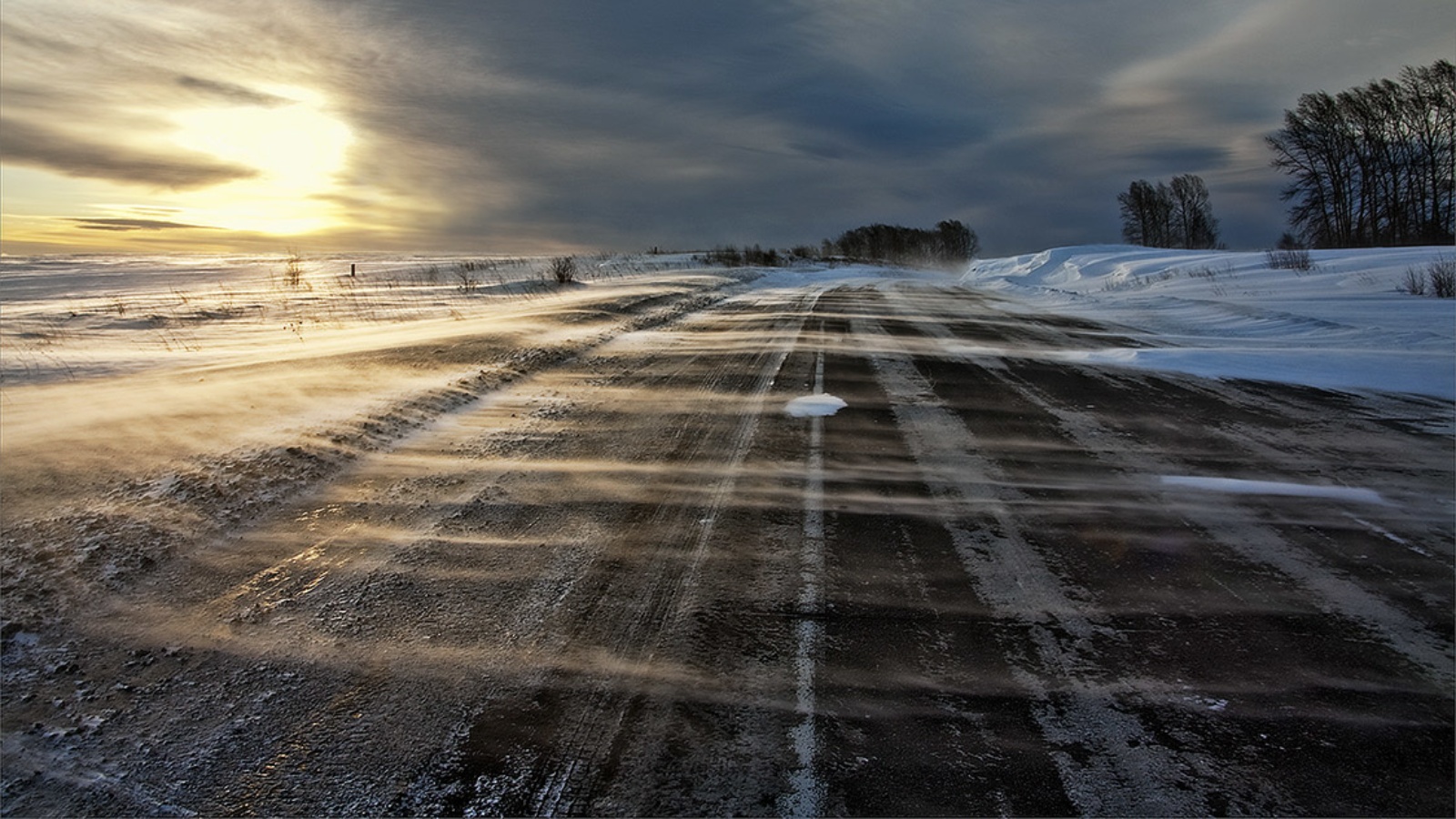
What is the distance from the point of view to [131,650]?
2.79 meters

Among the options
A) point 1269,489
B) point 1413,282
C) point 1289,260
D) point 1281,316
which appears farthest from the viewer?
point 1289,260

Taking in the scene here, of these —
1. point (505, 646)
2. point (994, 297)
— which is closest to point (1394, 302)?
point (994, 297)

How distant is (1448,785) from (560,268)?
2410 cm

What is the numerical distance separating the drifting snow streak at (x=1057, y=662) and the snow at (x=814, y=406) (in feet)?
3.64

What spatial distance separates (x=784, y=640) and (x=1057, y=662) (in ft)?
3.17

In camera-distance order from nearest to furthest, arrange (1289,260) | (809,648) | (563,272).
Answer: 1. (809,648)
2. (1289,260)
3. (563,272)

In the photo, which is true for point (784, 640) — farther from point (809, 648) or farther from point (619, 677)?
point (619, 677)

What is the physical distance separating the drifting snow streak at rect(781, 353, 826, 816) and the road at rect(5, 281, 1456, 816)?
0.01 m

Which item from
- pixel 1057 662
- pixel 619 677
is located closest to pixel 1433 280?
pixel 1057 662

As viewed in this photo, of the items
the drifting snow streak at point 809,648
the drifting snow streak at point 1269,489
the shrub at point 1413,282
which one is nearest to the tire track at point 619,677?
the drifting snow streak at point 809,648

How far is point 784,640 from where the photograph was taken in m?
2.77

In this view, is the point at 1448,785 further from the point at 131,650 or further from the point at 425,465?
the point at 425,465

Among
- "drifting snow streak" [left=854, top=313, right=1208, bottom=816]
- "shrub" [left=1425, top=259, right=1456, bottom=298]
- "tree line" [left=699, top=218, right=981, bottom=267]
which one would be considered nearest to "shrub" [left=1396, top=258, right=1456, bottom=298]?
"shrub" [left=1425, top=259, right=1456, bottom=298]

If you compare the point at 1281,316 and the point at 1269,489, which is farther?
the point at 1281,316
